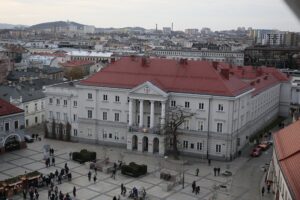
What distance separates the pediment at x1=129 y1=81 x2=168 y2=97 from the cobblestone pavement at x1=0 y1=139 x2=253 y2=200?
826cm

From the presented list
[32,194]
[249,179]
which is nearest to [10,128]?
[32,194]

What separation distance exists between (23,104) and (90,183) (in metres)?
30.2

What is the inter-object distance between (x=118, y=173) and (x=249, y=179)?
14776mm

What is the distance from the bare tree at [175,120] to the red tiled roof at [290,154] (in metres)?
13.5

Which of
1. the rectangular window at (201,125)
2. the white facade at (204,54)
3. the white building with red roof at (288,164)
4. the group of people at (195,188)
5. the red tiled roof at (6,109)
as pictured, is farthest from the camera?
the white facade at (204,54)

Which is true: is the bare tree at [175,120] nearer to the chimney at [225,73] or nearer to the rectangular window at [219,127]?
the rectangular window at [219,127]

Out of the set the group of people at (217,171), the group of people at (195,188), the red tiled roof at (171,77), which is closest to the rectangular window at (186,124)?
the red tiled roof at (171,77)

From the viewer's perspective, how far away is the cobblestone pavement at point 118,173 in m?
41.9

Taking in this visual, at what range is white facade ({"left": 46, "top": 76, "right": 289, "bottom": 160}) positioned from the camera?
5434cm

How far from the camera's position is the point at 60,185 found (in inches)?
1731

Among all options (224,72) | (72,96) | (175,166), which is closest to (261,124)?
(224,72)

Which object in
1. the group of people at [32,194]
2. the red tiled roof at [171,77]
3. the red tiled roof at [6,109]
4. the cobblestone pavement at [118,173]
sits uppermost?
the red tiled roof at [171,77]

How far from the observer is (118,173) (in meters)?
48.2

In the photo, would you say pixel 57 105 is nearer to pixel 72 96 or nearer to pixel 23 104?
pixel 72 96
